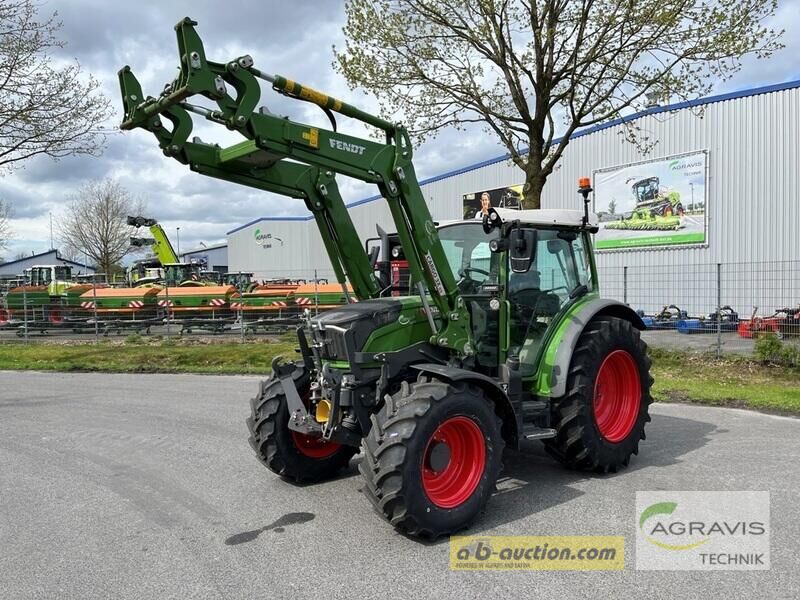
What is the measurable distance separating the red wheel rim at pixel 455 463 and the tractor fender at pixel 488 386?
286 millimetres

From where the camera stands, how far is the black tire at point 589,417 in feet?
17.6

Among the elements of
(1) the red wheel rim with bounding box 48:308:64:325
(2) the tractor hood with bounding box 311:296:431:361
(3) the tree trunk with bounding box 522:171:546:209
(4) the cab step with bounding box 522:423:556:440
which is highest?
(3) the tree trunk with bounding box 522:171:546:209

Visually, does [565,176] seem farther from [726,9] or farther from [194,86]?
[194,86]

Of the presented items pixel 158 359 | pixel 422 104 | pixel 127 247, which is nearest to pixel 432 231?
pixel 422 104

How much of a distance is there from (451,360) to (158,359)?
11.5 m

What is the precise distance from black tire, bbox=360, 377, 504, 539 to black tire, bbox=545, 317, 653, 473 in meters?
1.02

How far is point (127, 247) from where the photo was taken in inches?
1864

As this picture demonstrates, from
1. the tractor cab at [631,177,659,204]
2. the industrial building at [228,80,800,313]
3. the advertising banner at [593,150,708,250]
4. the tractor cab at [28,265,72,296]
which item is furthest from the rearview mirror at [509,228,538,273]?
the tractor cab at [28,265,72,296]

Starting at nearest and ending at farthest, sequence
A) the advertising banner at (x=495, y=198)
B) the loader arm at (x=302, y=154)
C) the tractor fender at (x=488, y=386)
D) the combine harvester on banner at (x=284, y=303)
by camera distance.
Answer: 1. the loader arm at (x=302, y=154)
2. the tractor fender at (x=488, y=386)
3. the combine harvester on banner at (x=284, y=303)
4. the advertising banner at (x=495, y=198)

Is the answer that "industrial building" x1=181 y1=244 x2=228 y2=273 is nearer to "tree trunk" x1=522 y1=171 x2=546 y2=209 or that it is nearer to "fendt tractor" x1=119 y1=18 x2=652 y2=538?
"tree trunk" x1=522 y1=171 x2=546 y2=209

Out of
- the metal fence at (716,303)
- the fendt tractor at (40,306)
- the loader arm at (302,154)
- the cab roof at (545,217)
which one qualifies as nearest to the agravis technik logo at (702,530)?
the loader arm at (302,154)

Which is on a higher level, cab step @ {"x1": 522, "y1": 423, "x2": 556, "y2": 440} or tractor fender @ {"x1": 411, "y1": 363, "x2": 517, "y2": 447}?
tractor fender @ {"x1": 411, "y1": 363, "x2": 517, "y2": 447}

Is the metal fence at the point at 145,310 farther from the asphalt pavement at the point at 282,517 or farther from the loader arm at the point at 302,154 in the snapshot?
the loader arm at the point at 302,154

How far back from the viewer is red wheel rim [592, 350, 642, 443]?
19.7 ft
